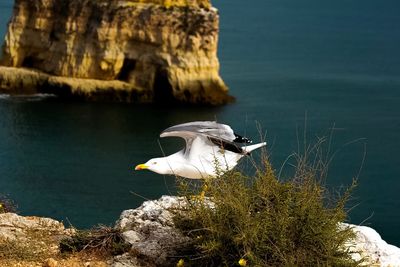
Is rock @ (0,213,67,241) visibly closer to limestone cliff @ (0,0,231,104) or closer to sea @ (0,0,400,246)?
sea @ (0,0,400,246)

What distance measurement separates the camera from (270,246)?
9.34m

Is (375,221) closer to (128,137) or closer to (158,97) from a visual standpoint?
(128,137)

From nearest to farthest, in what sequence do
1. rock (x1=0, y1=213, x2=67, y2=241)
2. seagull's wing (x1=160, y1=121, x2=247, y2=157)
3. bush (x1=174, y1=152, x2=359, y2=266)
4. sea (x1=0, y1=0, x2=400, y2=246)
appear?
1. bush (x1=174, y1=152, x2=359, y2=266)
2. seagull's wing (x1=160, y1=121, x2=247, y2=157)
3. rock (x1=0, y1=213, x2=67, y2=241)
4. sea (x1=0, y1=0, x2=400, y2=246)

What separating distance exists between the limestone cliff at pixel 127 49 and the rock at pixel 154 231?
55.6 m

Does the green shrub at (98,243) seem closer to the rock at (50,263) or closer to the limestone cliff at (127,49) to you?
the rock at (50,263)

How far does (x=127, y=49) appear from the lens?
71.2 m

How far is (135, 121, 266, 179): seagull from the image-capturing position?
440 inches

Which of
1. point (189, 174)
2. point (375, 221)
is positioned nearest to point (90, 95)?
point (375, 221)

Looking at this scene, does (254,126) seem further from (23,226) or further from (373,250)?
(373,250)

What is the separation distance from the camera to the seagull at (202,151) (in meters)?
11.2

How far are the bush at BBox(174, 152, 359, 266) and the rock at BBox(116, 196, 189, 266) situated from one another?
1.01 ft

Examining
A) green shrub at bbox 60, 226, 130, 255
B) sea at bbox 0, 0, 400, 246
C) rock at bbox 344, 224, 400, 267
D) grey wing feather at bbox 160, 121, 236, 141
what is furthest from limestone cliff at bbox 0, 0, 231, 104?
green shrub at bbox 60, 226, 130, 255

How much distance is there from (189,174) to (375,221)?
26.2m

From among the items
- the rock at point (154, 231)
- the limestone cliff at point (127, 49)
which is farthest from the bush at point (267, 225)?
the limestone cliff at point (127, 49)
